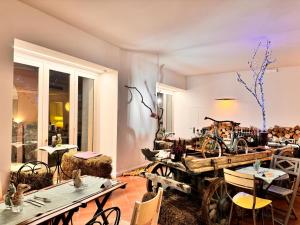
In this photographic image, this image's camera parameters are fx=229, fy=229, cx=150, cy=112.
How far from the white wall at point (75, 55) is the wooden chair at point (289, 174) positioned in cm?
323

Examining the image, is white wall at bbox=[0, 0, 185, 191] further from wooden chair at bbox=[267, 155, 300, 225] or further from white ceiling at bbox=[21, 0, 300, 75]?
wooden chair at bbox=[267, 155, 300, 225]

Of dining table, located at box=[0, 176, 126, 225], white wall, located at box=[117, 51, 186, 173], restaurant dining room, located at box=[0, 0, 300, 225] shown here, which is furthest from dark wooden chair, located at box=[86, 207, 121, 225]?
white wall, located at box=[117, 51, 186, 173]

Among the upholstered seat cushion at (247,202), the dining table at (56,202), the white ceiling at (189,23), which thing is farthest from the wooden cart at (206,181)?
the white ceiling at (189,23)

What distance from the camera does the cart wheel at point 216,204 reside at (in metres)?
2.62

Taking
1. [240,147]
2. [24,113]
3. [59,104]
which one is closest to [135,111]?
[59,104]

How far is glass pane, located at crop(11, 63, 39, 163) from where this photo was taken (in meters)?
3.80

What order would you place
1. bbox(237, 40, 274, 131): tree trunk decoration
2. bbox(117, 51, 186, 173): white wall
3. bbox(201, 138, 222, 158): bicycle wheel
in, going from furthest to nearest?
bbox(237, 40, 274, 131): tree trunk decoration, bbox(117, 51, 186, 173): white wall, bbox(201, 138, 222, 158): bicycle wheel

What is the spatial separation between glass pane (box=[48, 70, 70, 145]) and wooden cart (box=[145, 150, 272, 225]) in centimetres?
226

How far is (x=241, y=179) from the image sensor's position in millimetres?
2545

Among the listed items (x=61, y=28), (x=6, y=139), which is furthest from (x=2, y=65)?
(x=61, y=28)

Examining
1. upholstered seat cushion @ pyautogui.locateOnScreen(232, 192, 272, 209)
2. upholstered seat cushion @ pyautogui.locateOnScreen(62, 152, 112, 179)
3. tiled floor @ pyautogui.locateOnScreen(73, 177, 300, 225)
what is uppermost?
upholstered seat cushion @ pyautogui.locateOnScreen(62, 152, 112, 179)

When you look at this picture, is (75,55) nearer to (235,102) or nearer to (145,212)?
(145,212)

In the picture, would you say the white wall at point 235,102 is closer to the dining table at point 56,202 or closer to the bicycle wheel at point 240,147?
the bicycle wheel at point 240,147

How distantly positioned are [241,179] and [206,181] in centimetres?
53
